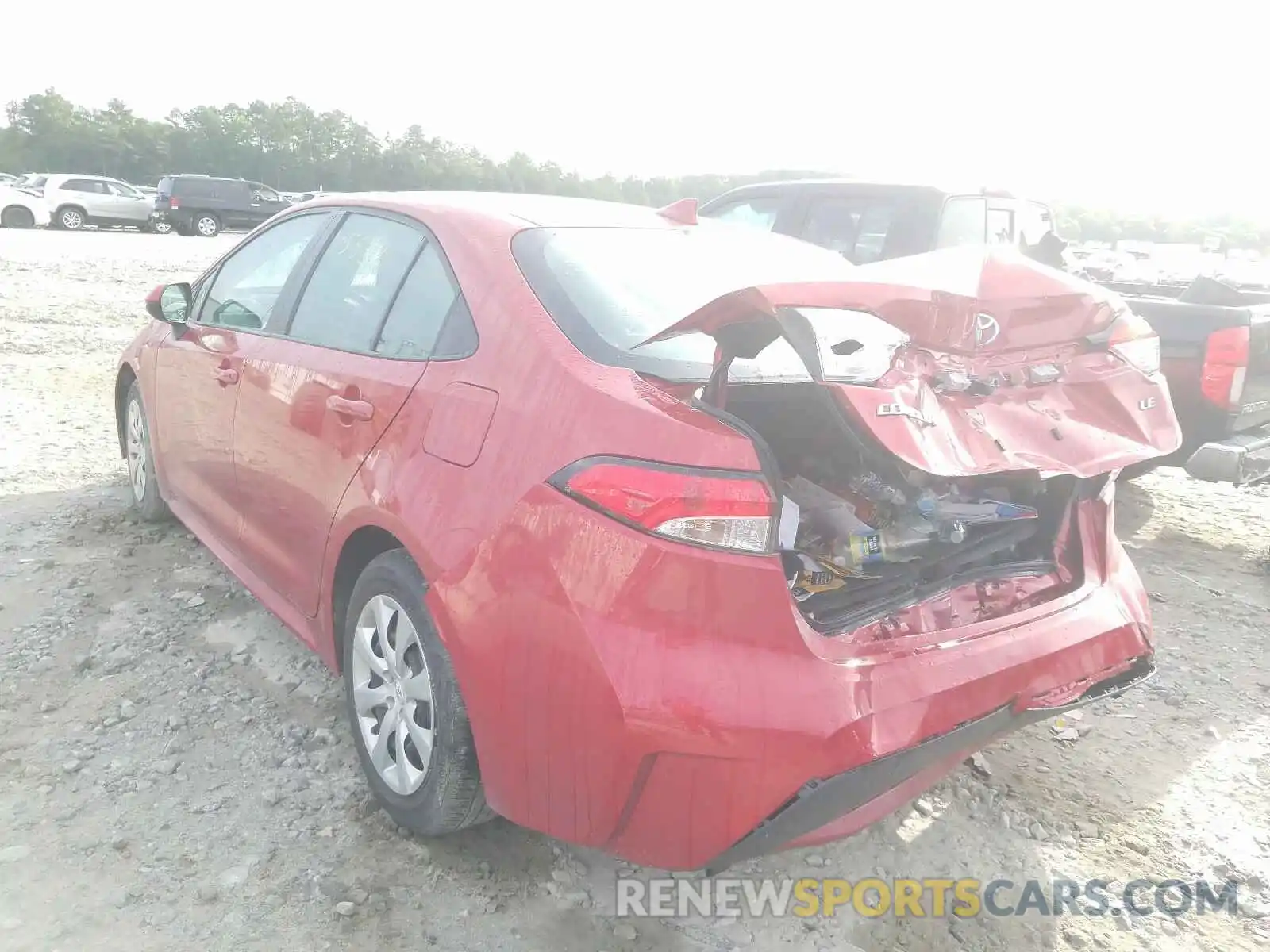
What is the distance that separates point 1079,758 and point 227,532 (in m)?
3.03

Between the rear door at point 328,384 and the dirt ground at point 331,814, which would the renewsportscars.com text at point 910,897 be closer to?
the dirt ground at point 331,814

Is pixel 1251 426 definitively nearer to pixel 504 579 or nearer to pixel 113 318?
pixel 504 579

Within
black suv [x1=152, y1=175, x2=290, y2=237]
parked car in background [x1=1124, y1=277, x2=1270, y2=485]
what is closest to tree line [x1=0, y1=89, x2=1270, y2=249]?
black suv [x1=152, y1=175, x2=290, y2=237]

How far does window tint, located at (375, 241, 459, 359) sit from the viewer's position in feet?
7.85

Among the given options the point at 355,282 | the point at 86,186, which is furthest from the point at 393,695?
the point at 86,186

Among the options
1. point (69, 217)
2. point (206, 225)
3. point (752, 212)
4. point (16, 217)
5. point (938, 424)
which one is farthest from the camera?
point (206, 225)

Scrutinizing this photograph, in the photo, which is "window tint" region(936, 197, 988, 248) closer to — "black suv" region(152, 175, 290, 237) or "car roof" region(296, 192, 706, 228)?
"car roof" region(296, 192, 706, 228)

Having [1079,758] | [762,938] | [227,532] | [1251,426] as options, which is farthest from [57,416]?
[1251,426]

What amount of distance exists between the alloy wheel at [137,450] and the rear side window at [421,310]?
2.32 meters

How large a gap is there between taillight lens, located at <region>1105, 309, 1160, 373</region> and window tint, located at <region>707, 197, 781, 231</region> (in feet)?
13.6

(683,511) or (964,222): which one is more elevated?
(964,222)

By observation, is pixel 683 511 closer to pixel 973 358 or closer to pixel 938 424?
pixel 938 424

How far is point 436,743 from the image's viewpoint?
86.7 inches

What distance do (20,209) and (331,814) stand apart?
27.5 metres
